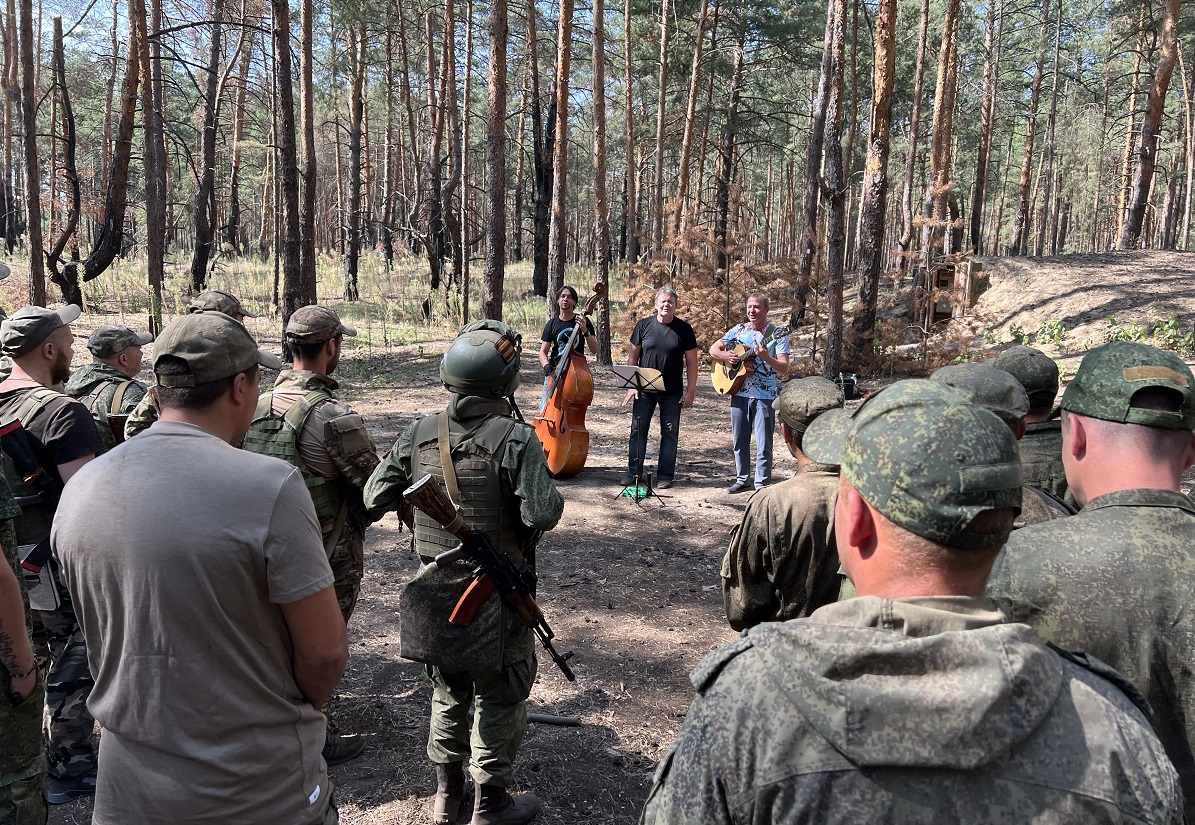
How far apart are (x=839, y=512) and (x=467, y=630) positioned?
2.03 m

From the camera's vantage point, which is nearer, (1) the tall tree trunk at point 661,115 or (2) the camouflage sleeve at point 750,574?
(2) the camouflage sleeve at point 750,574

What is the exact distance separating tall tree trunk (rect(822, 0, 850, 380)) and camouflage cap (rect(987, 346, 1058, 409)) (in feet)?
24.4

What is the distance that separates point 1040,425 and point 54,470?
12.7 feet

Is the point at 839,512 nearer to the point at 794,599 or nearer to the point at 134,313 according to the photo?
the point at 794,599

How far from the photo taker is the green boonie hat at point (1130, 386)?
1812mm

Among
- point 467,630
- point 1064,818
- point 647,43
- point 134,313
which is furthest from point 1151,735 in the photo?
point 647,43

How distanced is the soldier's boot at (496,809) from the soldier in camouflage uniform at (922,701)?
2.16 metres

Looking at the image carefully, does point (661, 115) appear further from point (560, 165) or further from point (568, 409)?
point (568, 409)

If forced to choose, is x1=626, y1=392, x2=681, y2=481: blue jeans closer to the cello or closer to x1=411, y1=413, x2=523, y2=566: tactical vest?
the cello

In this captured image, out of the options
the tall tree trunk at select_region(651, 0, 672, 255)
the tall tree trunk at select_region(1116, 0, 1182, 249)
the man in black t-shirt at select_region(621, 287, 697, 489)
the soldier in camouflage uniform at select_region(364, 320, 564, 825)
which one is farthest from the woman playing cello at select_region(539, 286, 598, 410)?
the tall tree trunk at select_region(1116, 0, 1182, 249)

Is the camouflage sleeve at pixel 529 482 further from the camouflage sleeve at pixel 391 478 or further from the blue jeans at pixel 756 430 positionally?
the blue jeans at pixel 756 430

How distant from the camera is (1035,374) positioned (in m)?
3.18

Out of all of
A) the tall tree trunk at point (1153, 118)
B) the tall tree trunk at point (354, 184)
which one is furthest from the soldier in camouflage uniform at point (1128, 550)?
the tall tree trunk at point (354, 184)

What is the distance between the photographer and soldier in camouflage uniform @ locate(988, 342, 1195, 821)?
64.8 inches
